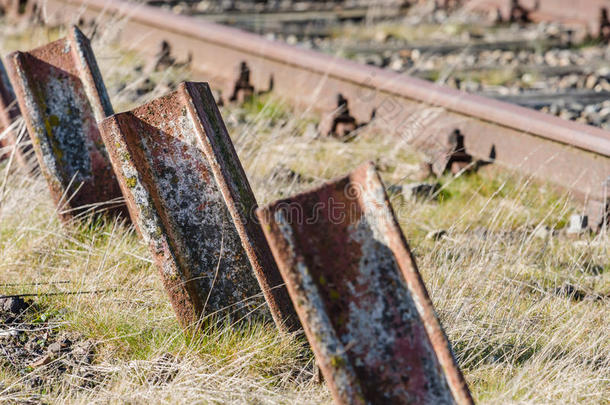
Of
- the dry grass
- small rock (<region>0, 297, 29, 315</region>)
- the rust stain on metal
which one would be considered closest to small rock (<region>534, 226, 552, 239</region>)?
the dry grass

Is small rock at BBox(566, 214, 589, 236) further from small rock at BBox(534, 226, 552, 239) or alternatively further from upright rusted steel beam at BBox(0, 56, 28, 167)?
upright rusted steel beam at BBox(0, 56, 28, 167)

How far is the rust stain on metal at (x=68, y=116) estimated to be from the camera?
339 cm

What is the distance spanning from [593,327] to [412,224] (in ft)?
3.72

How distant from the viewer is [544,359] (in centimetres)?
269

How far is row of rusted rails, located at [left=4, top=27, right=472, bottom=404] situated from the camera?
6.63 feet

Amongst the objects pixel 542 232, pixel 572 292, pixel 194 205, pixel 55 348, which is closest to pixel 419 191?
pixel 542 232

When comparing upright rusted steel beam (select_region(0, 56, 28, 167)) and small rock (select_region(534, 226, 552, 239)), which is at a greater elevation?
upright rusted steel beam (select_region(0, 56, 28, 167))

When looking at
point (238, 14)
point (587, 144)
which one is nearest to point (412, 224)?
point (587, 144)

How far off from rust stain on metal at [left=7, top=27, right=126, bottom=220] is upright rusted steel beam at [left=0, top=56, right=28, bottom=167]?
593 mm

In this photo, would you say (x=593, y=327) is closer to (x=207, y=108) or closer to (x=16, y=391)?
(x=207, y=108)

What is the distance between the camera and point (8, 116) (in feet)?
14.1

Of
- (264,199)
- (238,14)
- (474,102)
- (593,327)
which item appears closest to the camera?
(593,327)

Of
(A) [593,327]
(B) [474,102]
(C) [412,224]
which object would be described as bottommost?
(A) [593,327]

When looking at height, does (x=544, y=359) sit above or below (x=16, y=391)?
below
